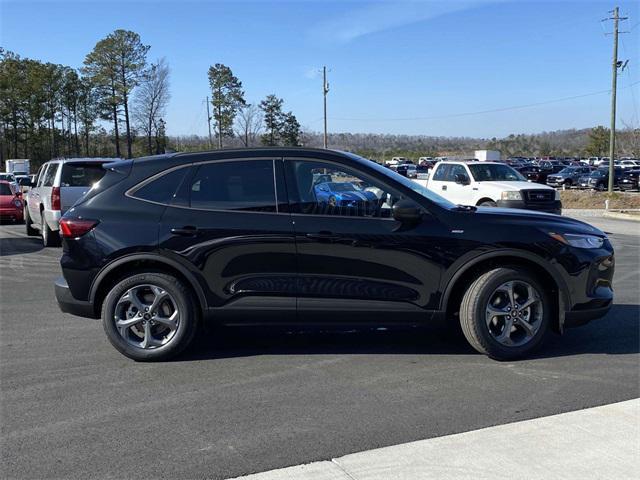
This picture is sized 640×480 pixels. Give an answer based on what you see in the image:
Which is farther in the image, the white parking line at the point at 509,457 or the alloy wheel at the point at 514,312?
the alloy wheel at the point at 514,312

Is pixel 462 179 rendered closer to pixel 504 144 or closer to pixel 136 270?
pixel 136 270

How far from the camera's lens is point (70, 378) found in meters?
4.79

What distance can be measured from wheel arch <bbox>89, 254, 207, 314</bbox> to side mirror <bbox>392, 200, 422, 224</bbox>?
176 cm

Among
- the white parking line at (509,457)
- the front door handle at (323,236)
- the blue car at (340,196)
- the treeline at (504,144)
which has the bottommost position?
the white parking line at (509,457)

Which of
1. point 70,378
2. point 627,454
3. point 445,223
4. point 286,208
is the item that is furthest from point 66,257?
point 627,454

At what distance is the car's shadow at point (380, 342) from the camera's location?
17.9 feet

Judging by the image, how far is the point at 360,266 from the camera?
16.5 feet

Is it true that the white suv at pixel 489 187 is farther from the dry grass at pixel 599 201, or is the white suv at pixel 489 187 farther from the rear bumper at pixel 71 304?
the dry grass at pixel 599 201

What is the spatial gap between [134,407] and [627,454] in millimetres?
3158

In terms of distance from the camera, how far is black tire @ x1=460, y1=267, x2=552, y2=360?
5035mm

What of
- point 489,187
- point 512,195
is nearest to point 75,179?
point 489,187

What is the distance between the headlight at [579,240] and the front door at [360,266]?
3.59 ft

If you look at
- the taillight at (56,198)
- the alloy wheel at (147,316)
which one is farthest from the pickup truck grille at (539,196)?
the alloy wheel at (147,316)

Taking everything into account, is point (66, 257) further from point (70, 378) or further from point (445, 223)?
point (445, 223)
